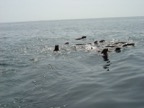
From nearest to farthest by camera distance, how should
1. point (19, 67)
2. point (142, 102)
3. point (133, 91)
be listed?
point (142, 102), point (133, 91), point (19, 67)

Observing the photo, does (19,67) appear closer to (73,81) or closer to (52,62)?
(52,62)

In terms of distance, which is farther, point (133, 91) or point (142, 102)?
point (133, 91)

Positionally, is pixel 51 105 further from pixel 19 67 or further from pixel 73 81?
pixel 19 67

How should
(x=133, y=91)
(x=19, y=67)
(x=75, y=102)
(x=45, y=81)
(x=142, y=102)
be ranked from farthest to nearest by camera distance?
(x=19, y=67)
(x=45, y=81)
(x=133, y=91)
(x=75, y=102)
(x=142, y=102)

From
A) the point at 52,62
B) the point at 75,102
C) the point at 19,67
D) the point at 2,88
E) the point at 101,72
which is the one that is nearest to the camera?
the point at 75,102

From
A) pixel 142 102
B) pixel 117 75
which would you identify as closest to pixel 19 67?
pixel 117 75

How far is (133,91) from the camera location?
13586mm

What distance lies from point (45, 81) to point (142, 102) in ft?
27.2

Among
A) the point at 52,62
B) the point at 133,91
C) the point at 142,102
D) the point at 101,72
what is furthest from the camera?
the point at 52,62

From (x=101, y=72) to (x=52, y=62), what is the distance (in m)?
7.67

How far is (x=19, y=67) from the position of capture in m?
23.5

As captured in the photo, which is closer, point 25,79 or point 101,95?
point 101,95

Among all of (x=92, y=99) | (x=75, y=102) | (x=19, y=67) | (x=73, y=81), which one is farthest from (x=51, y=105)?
(x=19, y=67)

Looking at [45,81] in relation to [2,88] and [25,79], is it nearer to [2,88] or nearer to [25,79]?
[25,79]
